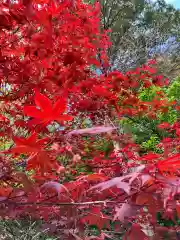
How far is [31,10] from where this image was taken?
1.55 metres

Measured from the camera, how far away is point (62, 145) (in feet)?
4.51


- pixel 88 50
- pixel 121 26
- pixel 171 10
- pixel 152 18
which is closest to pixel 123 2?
pixel 121 26

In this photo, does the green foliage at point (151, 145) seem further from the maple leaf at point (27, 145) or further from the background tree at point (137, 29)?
the maple leaf at point (27, 145)

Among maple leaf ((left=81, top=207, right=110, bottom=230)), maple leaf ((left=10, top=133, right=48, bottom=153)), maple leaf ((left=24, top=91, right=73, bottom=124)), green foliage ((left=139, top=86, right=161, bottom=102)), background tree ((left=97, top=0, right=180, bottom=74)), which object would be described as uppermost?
background tree ((left=97, top=0, right=180, bottom=74))

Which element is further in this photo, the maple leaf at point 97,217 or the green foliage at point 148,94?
the green foliage at point 148,94

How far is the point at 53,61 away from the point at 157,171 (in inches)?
56.1

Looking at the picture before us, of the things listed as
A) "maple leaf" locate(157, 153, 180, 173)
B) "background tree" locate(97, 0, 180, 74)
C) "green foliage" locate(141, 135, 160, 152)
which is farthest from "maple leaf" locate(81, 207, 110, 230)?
"background tree" locate(97, 0, 180, 74)

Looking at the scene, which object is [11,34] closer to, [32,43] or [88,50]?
[32,43]

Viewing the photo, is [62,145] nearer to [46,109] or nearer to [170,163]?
[46,109]

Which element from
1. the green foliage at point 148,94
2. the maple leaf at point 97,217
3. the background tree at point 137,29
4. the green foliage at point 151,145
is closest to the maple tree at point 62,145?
the maple leaf at point 97,217

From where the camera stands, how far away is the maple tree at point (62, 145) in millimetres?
1021

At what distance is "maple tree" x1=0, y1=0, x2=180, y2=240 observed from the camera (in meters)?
1.02

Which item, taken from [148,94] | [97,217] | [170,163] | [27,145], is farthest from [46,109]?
[148,94]

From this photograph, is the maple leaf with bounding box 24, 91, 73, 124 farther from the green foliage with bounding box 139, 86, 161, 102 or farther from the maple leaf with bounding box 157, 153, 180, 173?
the green foliage with bounding box 139, 86, 161, 102
